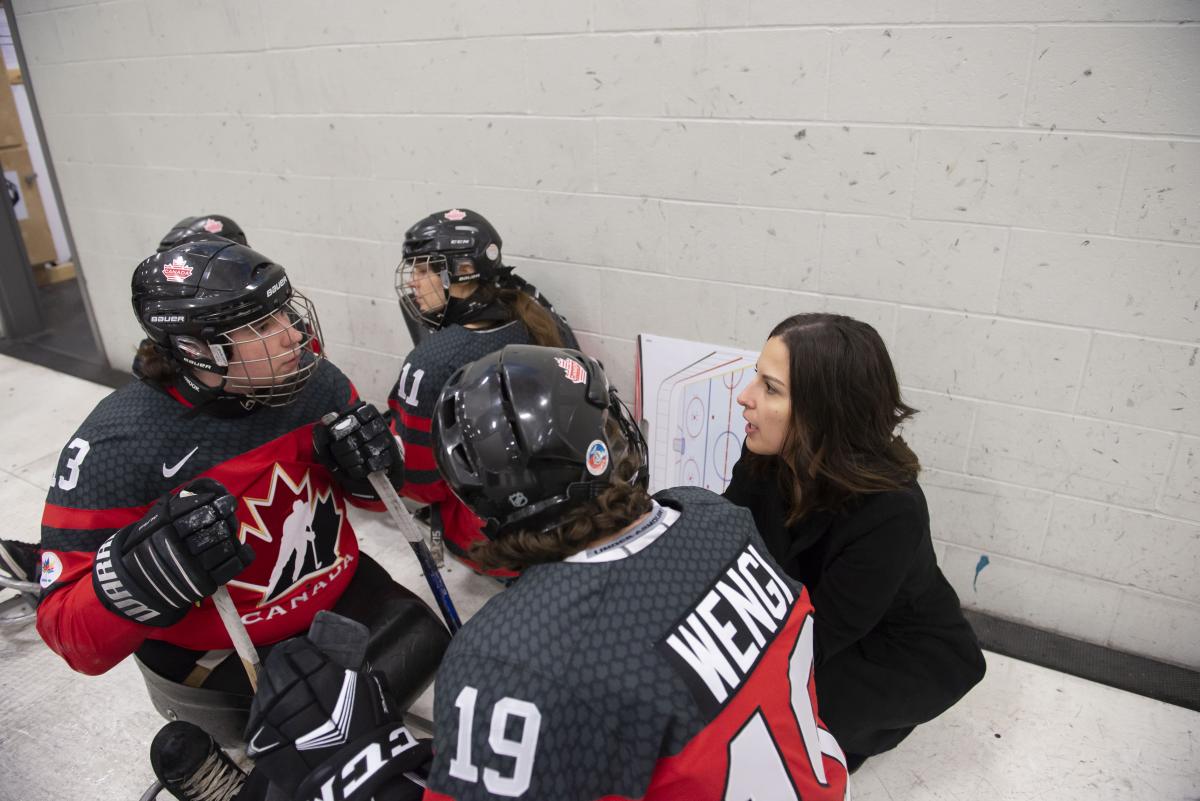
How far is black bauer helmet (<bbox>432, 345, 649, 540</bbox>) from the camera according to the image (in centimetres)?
99

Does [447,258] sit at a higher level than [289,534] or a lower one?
higher

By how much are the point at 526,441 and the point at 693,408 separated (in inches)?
65.1

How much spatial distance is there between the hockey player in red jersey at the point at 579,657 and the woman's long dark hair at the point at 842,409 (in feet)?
1.47

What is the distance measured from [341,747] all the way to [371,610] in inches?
31.3

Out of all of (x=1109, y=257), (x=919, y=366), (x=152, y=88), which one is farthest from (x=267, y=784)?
(x=152, y=88)

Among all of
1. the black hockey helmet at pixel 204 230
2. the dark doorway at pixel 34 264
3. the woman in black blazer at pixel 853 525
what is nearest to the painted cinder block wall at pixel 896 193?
the black hockey helmet at pixel 204 230

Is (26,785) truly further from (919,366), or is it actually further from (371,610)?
(919,366)

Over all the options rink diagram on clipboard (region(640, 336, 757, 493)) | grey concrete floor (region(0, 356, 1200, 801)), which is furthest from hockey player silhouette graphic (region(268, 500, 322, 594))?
rink diagram on clipboard (region(640, 336, 757, 493))

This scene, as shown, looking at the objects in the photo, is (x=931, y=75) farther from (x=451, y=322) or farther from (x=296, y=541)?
(x=296, y=541)

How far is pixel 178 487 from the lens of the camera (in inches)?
59.4

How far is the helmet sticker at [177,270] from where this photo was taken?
1.46 metres

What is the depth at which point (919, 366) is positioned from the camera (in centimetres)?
214

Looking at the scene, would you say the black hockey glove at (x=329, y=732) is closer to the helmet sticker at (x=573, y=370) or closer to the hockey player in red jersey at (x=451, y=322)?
the helmet sticker at (x=573, y=370)

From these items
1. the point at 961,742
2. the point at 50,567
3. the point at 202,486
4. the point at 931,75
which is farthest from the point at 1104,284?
the point at 50,567
